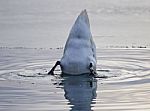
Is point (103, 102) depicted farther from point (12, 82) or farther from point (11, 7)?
point (11, 7)

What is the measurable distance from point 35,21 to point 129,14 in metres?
4.65

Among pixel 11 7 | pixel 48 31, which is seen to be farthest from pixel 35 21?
pixel 11 7

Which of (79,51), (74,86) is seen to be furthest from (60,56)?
(74,86)

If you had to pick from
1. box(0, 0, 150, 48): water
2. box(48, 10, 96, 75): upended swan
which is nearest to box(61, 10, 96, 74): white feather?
box(48, 10, 96, 75): upended swan

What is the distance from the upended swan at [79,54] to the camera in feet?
36.9

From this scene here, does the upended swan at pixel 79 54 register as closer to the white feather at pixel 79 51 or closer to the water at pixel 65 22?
the white feather at pixel 79 51

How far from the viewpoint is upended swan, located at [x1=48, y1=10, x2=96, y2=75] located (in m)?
11.2

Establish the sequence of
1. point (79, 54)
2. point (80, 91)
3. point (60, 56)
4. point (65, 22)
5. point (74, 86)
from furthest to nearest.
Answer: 1. point (65, 22)
2. point (60, 56)
3. point (79, 54)
4. point (74, 86)
5. point (80, 91)

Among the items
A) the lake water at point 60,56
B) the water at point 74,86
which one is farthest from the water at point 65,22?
the water at point 74,86

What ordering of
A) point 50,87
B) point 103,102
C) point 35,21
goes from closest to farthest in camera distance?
point 103,102, point 50,87, point 35,21

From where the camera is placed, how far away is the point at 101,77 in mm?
11266

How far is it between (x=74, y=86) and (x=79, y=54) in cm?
114

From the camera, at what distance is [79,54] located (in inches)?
444

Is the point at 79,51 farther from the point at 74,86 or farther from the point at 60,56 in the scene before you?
the point at 60,56
